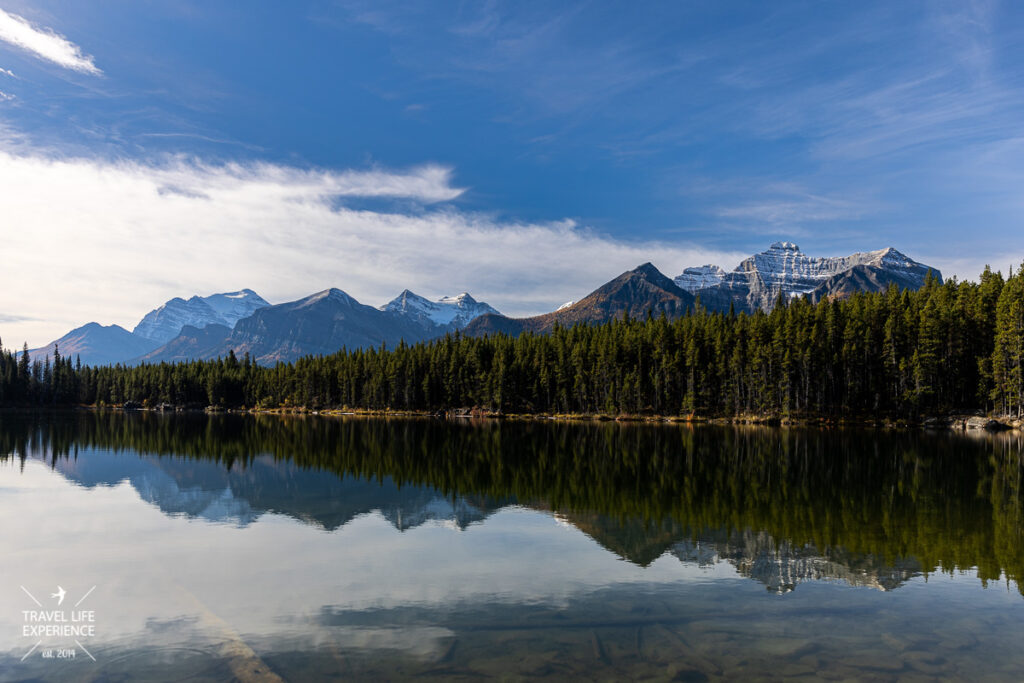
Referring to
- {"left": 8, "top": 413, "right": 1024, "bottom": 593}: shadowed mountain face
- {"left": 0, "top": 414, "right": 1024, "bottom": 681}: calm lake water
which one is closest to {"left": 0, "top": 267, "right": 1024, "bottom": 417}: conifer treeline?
{"left": 8, "top": 413, "right": 1024, "bottom": 593}: shadowed mountain face

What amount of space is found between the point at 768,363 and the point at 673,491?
9479 centimetres

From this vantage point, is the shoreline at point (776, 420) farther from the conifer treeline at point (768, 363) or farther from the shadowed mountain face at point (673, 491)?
the shadowed mountain face at point (673, 491)

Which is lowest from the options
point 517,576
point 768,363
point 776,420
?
point 776,420

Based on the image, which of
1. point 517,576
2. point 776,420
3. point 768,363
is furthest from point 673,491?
point 768,363

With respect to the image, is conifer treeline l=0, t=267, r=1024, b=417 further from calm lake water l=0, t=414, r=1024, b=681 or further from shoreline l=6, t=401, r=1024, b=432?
calm lake water l=0, t=414, r=1024, b=681

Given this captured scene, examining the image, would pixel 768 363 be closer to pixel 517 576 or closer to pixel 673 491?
pixel 673 491

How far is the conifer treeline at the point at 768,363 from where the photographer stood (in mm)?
102125

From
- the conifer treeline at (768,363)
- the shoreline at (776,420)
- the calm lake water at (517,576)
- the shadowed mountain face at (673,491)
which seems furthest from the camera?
the conifer treeline at (768,363)

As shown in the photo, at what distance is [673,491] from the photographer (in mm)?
35625

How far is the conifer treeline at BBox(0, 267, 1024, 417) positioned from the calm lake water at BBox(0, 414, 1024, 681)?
235ft

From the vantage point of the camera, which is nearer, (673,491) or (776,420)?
(673,491)

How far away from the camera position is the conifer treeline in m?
102

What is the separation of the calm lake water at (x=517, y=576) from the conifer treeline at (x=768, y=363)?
71622mm

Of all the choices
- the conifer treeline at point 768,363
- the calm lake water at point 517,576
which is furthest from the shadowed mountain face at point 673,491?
the conifer treeline at point 768,363
